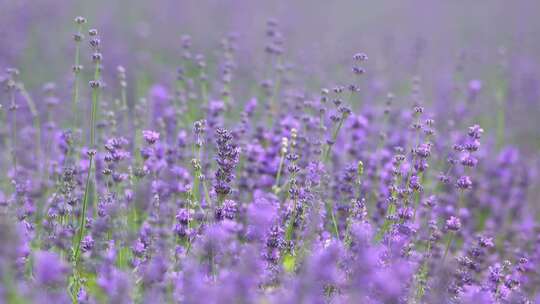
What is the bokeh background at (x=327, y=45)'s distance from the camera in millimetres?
7453

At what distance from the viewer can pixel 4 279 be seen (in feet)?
6.75

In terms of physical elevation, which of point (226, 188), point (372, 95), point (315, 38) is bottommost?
point (226, 188)

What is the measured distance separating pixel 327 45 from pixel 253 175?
3.95m

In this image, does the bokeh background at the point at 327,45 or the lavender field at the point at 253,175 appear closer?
the lavender field at the point at 253,175

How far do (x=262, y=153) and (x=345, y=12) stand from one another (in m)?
10.5

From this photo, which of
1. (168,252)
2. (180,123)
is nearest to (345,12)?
(180,123)

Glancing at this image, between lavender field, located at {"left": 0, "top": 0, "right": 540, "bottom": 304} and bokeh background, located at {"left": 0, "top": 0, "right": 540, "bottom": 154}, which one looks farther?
bokeh background, located at {"left": 0, "top": 0, "right": 540, "bottom": 154}

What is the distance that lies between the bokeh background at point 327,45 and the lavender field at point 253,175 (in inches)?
2.0

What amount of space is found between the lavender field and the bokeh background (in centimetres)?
5

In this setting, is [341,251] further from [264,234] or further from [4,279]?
[4,279]

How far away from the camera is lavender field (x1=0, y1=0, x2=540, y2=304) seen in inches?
105

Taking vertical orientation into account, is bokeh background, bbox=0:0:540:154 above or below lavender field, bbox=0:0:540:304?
above

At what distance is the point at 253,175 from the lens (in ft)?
14.6

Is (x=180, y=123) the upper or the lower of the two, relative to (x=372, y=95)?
lower
